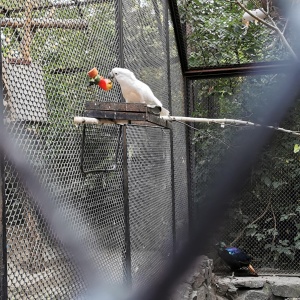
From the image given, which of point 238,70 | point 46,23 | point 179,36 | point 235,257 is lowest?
point 235,257

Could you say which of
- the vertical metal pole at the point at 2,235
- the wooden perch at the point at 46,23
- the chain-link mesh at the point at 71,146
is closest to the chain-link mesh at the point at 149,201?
the chain-link mesh at the point at 71,146

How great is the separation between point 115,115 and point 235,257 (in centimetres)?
222

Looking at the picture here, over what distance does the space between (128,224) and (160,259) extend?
665 millimetres

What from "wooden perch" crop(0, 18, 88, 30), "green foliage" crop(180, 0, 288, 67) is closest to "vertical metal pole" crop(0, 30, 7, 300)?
"wooden perch" crop(0, 18, 88, 30)

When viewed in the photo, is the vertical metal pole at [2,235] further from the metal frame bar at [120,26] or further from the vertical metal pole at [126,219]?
the metal frame bar at [120,26]

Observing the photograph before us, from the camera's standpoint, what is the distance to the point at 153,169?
2307mm

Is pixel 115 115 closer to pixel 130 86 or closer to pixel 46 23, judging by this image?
pixel 130 86

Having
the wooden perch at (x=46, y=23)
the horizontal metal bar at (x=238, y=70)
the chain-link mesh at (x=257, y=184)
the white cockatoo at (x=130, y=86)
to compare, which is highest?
the horizontal metal bar at (x=238, y=70)

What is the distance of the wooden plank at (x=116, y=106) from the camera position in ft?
4.56

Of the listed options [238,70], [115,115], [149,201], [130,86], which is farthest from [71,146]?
[238,70]

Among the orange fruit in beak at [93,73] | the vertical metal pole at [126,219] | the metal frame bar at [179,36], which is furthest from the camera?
the metal frame bar at [179,36]

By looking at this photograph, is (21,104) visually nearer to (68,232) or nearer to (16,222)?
(16,222)

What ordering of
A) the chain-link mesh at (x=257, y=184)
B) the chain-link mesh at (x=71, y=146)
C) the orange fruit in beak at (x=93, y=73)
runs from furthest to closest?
the chain-link mesh at (x=257, y=184) < the orange fruit in beak at (x=93, y=73) < the chain-link mesh at (x=71, y=146)

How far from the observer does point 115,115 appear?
1.42 m
